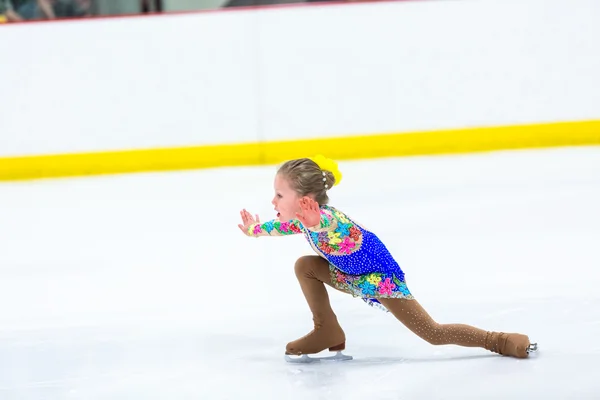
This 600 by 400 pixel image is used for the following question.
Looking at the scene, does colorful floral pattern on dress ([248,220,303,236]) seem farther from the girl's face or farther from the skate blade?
the skate blade

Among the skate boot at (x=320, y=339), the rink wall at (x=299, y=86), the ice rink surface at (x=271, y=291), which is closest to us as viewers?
the ice rink surface at (x=271, y=291)

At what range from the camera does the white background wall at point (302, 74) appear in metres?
6.01

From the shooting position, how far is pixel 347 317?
105 inches

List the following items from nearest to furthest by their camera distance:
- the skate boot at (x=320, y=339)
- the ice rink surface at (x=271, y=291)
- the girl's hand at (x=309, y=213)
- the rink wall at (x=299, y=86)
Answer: the girl's hand at (x=309, y=213) → the ice rink surface at (x=271, y=291) → the skate boot at (x=320, y=339) → the rink wall at (x=299, y=86)

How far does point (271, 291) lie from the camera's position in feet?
9.86

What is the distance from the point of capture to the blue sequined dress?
2141mm

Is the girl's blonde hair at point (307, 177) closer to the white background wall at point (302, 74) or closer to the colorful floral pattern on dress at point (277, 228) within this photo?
the colorful floral pattern on dress at point (277, 228)

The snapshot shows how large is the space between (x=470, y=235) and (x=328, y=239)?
1659mm

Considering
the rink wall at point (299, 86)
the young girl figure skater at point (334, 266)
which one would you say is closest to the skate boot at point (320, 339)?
the young girl figure skater at point (334, 266)

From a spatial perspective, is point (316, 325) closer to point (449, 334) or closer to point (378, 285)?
point (378, 285)

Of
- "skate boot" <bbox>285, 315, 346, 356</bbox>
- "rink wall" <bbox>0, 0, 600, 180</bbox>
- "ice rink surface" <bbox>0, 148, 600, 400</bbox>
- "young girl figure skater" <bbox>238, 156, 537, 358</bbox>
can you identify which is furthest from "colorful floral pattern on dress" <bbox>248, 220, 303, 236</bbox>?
"rink wall" <bbox>0, 0, 600, 180</bbox>

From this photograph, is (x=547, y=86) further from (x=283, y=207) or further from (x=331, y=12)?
(x=283, y=207)

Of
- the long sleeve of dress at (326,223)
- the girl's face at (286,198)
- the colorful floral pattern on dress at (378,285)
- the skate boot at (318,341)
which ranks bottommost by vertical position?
the skate boot at (318,341)

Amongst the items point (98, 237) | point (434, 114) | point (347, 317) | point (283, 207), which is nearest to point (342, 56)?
point (434, 114)
